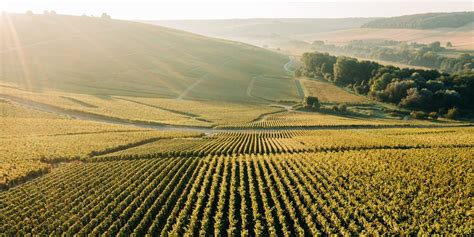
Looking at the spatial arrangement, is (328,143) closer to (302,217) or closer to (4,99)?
(302,217)

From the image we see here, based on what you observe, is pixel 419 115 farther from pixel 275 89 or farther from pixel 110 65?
pixel 110 65

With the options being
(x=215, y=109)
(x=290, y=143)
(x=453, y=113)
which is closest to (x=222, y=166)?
(x=290, y=143)

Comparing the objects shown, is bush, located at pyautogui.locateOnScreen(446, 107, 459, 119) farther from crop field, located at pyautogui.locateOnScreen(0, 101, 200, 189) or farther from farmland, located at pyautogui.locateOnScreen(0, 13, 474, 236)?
crop field, located at pyautogui.locateOnScreen(0, 101, 200, 189)

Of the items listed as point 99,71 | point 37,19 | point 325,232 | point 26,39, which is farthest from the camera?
point 37,19

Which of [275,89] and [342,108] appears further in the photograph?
[275,89]

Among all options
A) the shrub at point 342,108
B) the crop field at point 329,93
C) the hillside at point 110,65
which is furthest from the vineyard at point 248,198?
A: the hillside at point 110,65

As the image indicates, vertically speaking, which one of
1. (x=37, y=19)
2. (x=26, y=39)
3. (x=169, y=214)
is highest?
(x=37, y=19)

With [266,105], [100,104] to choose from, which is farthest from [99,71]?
[266,105]
